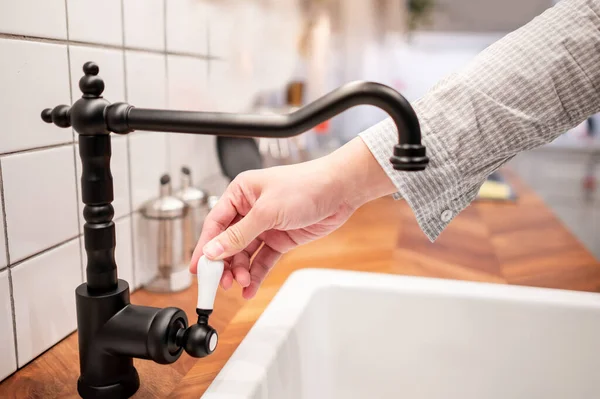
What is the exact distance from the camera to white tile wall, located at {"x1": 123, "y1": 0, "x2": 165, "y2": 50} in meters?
0.78

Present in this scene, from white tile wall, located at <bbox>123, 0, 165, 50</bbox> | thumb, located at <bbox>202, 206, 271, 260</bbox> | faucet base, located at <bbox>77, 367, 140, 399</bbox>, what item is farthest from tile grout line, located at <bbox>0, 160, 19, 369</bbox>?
white tile wall, located at <bbox>123, 0, 165, 50</bbox>

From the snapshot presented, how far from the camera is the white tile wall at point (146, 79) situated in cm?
79

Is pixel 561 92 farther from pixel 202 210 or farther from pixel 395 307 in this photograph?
pixel 202 210

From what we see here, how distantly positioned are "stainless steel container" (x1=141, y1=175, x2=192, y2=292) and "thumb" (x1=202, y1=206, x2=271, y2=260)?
0.95ft

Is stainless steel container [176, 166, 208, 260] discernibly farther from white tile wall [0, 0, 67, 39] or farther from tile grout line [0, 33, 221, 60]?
white tile wall [0, 0, 67, 39]

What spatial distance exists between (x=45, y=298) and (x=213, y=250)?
0.82ft

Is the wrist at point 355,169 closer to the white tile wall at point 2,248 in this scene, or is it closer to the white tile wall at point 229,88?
the white tile wall at point 2,248

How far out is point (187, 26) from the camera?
3.19ft

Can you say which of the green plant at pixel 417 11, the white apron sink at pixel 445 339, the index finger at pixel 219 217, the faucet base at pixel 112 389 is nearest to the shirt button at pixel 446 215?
the white apron sink at pixel 445 339

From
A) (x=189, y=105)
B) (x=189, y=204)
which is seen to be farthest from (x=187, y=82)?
(x=189, y=204)

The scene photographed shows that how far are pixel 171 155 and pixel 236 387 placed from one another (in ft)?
1.77

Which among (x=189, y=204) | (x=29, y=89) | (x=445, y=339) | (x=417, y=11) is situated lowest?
(x=445, y=339)

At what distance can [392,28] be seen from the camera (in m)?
2.08

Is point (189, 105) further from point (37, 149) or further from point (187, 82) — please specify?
point (37, 149)
